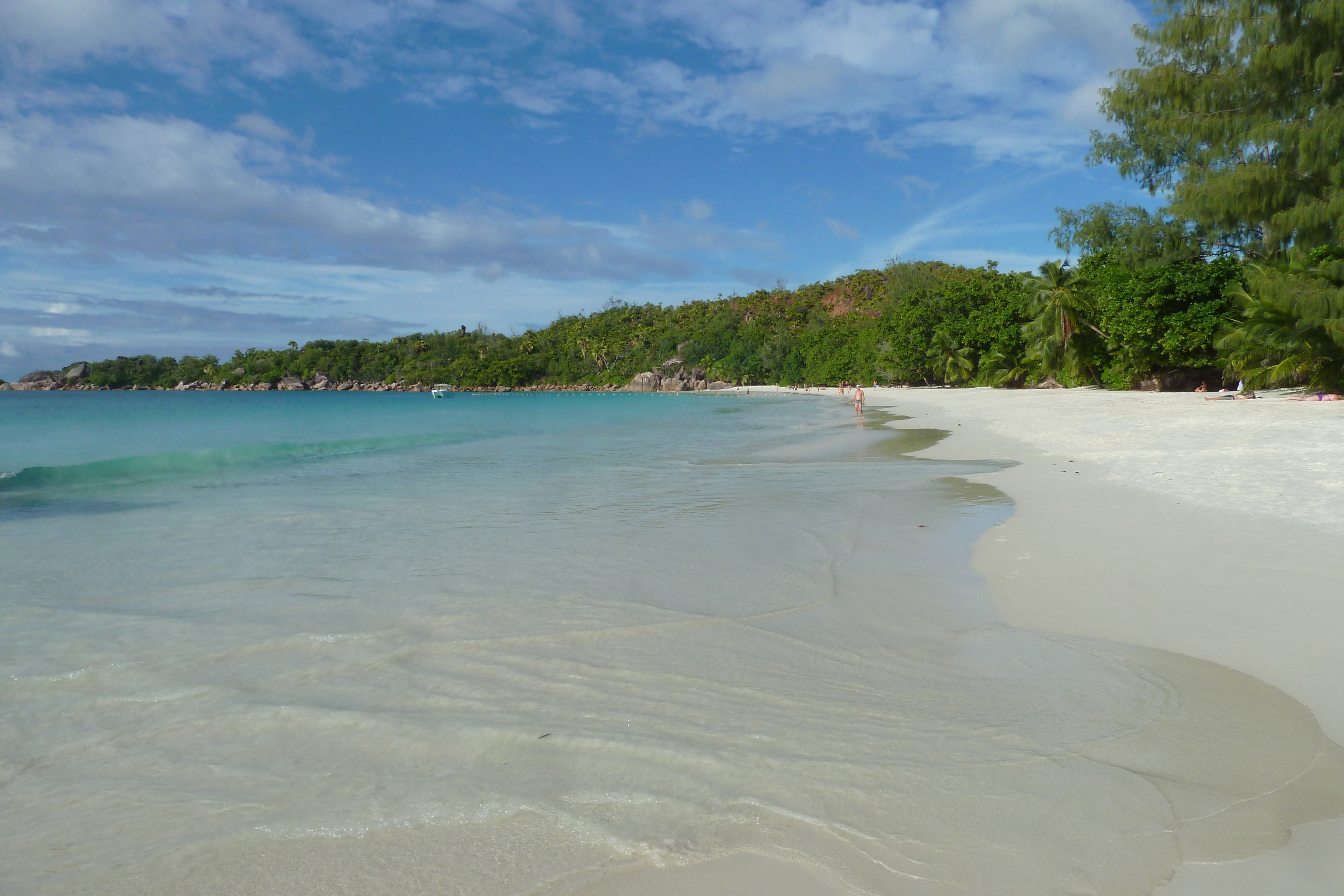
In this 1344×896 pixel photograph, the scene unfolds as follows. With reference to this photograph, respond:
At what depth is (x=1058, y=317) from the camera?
41.8 meters

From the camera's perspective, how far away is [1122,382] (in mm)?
36312

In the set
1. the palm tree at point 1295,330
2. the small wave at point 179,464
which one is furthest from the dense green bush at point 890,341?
the small wave at point 179,464

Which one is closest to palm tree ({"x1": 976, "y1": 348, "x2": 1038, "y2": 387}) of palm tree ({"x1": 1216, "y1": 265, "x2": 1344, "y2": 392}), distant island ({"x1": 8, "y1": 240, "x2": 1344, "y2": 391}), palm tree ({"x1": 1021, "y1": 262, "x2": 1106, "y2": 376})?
distant island ({"x1": 8, "y1": 240, "x2": 1344, "y2": 391})

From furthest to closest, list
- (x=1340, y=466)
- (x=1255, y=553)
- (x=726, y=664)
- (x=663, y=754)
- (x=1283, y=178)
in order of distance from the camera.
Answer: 1. (x=1283, y=178)
2. (x=1340, y=466)
3. (x=1255, y=553)
4. (x=726, y=664)
5. (x=663, y=754)

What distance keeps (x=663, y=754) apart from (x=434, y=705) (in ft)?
3.90

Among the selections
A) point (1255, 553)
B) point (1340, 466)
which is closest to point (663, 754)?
point (1255, 553)

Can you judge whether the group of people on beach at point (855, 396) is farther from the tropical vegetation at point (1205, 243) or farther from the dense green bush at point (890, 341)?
the tropical vegetation at point (1205, 243)

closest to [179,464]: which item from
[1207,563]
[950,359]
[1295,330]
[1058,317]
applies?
[1207,563]

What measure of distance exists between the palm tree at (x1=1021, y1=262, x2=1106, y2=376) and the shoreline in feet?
102

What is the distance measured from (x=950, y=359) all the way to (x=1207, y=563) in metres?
60.7

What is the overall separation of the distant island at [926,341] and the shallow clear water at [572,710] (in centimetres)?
2066

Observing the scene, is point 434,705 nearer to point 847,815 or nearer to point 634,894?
point 634,894

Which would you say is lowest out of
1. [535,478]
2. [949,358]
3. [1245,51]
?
[535,478]

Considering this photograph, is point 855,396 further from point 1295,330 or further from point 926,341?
point 1295,330
